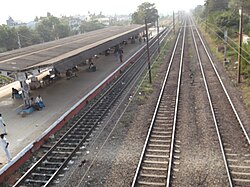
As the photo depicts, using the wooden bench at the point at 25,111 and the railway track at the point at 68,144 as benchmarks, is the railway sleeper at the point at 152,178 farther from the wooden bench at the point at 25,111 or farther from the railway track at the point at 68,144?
the wooden bench at the point at 25,111

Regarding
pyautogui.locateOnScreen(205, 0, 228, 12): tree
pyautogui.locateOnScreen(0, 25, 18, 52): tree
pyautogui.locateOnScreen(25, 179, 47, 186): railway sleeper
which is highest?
pyautogui.locateOnScreen(205, 0, 228, 12): tree

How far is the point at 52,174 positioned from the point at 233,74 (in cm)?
1794

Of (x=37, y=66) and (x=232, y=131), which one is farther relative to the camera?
(x=37, y=66)

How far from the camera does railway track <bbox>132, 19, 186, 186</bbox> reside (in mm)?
9844

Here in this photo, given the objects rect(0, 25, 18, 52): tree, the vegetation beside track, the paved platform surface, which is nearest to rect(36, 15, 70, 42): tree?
rect(0, 25, 18, 52): tree

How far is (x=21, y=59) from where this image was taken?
714 inches

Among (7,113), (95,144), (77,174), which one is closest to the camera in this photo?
(77,174)

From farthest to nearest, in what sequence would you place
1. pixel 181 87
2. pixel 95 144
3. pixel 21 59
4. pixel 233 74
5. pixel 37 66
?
pixel 233 74
pixel 181 87
pixel 21 59
pixel 37 66
pixel 95 144

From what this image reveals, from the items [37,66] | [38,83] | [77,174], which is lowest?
[77,174]

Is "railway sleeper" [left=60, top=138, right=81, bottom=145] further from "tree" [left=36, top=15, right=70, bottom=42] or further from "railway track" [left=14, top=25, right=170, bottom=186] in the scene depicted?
"tree" [left=36, top=15, right=70, bottom=42]

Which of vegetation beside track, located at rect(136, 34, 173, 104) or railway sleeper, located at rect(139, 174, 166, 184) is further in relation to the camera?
vegetation beside track, located at rect(136, 34, 173, 104)

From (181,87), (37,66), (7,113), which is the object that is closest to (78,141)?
(37,66)

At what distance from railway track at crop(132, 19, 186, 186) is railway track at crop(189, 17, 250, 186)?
2028mm

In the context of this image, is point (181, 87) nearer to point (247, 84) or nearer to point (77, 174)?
point (247, 84)
